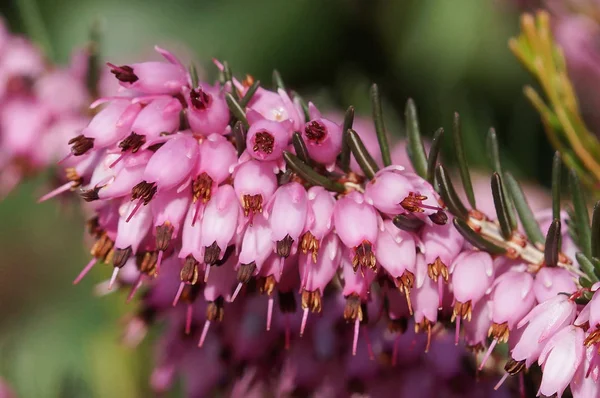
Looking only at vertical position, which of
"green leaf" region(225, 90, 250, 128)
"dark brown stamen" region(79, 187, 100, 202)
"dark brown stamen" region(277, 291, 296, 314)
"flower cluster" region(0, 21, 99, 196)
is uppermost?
"green leaf" region(225, 90, 250, 128)

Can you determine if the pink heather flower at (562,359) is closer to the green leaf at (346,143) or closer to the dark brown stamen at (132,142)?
the green leaf at (346,143)

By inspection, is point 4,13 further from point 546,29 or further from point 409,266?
point 409,266

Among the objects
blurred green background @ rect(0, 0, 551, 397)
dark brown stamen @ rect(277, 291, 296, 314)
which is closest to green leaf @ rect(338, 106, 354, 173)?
dark brown stamen @ rect(277, 291, 296, 314)

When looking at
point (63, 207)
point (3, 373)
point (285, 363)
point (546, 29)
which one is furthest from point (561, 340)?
point (3, 373)

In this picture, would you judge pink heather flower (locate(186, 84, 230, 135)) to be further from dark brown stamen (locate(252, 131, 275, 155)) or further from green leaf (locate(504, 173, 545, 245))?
green leaf (locate(504, 173, 545, 245))

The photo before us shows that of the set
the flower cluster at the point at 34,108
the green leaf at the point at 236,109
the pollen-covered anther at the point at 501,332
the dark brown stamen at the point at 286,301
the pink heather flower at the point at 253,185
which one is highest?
the green leaf at the point at 236,109

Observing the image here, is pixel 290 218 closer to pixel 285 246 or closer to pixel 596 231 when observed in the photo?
pixel 285 246

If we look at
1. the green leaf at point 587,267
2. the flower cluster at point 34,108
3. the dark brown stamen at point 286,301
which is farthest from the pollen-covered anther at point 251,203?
the flower cluster at point 34,108
